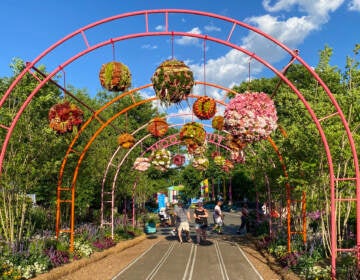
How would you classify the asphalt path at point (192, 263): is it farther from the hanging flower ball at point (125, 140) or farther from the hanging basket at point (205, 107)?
the hanging basket at point (205, 107)

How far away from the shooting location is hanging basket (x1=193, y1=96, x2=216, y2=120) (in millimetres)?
8109

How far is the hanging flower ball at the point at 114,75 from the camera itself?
21.2ft

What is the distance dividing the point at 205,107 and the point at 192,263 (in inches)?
193

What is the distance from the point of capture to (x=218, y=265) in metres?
10.2

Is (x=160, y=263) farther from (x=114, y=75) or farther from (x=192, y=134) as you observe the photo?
(x=114, y=75)

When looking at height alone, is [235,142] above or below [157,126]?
below

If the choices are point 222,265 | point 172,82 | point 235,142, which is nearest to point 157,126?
point 235,142

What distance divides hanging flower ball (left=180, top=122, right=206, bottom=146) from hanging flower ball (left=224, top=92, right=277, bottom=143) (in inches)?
113

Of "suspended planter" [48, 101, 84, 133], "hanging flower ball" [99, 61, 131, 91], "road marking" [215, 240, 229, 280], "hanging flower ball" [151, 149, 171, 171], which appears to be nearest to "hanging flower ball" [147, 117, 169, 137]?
"hanging flower ball" [151, 149, 171, 171]

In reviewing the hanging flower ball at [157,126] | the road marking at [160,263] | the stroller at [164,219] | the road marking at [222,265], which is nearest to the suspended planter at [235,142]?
the hanging flower ball at [157,126]

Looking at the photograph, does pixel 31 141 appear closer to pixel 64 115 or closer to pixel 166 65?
pixel 64 115

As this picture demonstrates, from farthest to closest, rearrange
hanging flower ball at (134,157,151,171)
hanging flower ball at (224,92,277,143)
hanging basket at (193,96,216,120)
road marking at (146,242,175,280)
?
hanging flower ball at (134,157,151,171)
road marking at (146,242,175,280)
hanging basket at (193,96,216,120)
hanging flower ball at (224,92,277,143)

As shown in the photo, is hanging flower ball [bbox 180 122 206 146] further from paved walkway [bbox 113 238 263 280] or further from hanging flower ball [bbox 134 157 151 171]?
hanging flower ball [bbox 134 157 151 171]

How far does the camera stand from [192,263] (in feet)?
34.7
